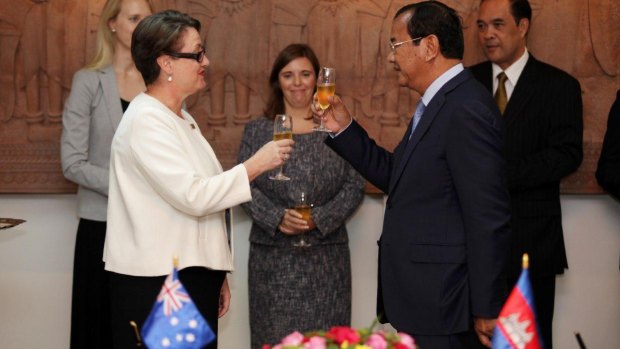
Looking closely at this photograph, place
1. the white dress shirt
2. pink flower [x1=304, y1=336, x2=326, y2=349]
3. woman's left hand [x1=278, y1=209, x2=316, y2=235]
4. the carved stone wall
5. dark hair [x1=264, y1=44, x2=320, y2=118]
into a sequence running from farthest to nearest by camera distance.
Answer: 1. the carved stone wall
2. dark hair [x1=264, y1=44, x2=320, y2=118]
3. the white dress shirt
4. woman's left hand [x1=278, y1=209, x2=316, y2=235]
5. pink flower [x1=304, y1=336, x2=326, y2=349]

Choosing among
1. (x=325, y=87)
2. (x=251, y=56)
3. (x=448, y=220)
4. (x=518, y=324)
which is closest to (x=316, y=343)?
(x=518, y=324)

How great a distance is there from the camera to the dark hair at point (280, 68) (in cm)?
512

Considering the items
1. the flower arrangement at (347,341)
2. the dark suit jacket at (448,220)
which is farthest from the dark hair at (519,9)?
the flower arrangement at (347,341)

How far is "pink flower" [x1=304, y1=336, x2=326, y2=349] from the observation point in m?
2.12

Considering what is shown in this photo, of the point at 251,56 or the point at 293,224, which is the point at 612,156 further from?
the point at 251,56

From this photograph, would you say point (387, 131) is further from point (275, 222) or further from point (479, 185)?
point (479, 185)

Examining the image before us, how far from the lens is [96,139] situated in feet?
16.1

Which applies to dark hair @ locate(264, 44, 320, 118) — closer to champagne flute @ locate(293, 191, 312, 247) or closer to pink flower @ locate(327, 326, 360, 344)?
champagne flute @ locate(293, 191, 312, 247)

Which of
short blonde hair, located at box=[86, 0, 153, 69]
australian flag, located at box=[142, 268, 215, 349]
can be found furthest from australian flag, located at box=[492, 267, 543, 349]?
short blonde hair, located at box=[86, 0, 153, 69]

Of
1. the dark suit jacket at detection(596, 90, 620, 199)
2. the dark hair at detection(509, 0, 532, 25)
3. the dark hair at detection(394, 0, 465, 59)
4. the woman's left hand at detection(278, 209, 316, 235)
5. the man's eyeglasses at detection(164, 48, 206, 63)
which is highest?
the dark hair at detection(509, 0, 532, 25)

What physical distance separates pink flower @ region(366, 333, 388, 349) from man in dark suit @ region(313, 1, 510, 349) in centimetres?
119

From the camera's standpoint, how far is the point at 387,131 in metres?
5.36

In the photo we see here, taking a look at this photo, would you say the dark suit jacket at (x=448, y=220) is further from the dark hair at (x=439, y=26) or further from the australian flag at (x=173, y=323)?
the australian flag at (x=173, y=323)

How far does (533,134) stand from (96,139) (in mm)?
2365
